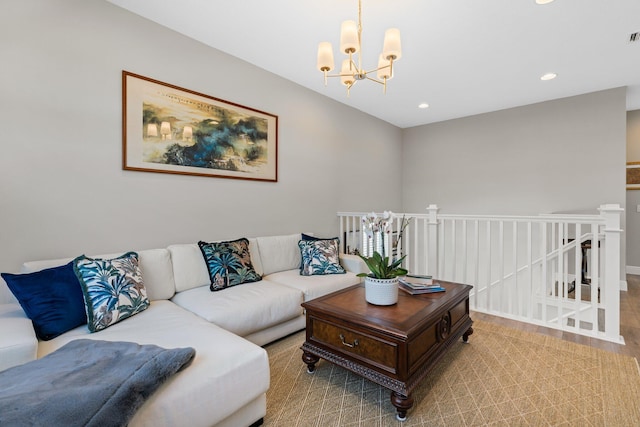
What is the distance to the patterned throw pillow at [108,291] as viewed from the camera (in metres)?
1.68

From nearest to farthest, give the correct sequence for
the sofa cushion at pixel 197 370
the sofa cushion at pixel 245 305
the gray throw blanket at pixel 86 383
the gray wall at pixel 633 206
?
the gray throw blanket at pixel 86 383 < the sofa cushion at pixel 197 370 < the sofa cushion at pixel 245 305 < the gray wall at pixel 633 206

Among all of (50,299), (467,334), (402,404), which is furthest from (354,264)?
(50,299)

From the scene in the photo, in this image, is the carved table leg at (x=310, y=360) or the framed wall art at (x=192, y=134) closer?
the carved table leg at (x=310, y=360)

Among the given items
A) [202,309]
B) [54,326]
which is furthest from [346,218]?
[54,326]

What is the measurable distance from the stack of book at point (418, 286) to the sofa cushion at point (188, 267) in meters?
1.60

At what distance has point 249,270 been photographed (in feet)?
8.72

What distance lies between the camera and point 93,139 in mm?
2213

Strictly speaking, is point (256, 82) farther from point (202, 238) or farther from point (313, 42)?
point (202, 238)

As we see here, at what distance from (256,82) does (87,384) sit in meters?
2.99

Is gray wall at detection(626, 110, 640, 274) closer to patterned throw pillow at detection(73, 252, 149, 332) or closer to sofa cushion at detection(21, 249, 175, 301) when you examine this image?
sofa cushion at detection(21, 249, 175, 301)

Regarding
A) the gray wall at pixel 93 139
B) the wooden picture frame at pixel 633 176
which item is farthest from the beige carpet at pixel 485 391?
the wooden picture frame at pixel 633 176

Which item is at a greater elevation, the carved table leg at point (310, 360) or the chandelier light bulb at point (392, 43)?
the chandelier light bulb at point (392, 43)

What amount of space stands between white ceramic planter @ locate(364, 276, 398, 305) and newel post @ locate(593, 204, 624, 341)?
6.07 feet

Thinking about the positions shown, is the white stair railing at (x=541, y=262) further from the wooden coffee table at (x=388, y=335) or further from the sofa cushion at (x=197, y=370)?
the sofa cushion at (x=197, y=370)
